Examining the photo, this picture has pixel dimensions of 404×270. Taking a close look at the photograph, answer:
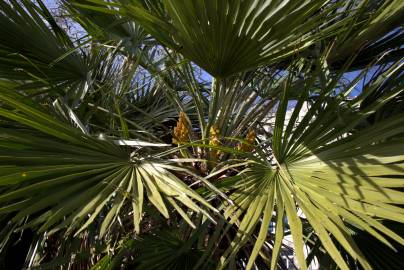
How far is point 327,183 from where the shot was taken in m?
1.25

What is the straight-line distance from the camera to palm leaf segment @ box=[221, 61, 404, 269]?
109 centimetres

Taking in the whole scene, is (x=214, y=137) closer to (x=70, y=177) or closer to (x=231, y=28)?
(x=231, y=28)

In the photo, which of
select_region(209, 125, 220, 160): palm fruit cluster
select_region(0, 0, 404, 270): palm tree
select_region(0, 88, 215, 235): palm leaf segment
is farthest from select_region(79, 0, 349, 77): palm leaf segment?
select_region(0, 88, 215, 235): palm leaf segment

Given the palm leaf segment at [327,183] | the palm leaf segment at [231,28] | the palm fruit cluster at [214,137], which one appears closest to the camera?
the palm leaf segment at [327,183]

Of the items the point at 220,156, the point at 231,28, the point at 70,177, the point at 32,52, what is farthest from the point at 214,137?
the point at 32,52

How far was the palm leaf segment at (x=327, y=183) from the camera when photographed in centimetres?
109

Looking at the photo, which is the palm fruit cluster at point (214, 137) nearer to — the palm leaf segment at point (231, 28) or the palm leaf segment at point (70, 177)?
the palm leaf segment at point (231, 28)

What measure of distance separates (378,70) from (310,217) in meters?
0.83

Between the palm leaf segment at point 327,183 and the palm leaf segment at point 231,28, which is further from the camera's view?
the palm leaf segment at point 231,28

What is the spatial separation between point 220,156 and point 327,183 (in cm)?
60

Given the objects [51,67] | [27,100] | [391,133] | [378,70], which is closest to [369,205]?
[391,133]

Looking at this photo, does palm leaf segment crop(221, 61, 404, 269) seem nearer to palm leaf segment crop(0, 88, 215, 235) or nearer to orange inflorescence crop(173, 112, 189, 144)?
palm leaf segment crop(0, 88, 215, 235)

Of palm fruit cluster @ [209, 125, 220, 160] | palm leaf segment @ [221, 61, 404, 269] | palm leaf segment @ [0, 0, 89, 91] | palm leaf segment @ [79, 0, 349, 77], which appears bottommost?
palm leaf segment @ [221, 61, 404, 269]

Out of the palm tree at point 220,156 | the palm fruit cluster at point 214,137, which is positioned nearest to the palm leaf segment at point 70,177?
the palm tree at point 220,156
